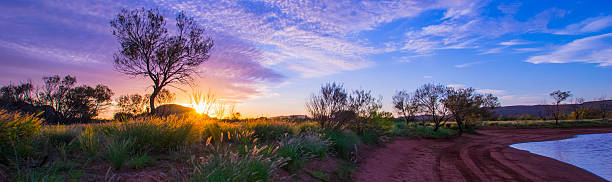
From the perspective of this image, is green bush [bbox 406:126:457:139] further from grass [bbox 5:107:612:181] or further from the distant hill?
the distant hill

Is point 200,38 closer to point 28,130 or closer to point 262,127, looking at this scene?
point 262,127

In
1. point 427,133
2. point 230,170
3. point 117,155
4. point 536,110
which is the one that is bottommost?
point 427,133

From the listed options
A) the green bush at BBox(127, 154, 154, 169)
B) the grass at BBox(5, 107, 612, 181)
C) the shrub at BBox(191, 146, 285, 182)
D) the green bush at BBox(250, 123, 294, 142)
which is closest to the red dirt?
the grass at BBox(5, 107, 612, 181)

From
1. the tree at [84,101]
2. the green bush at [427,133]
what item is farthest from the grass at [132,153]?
the tree at [84,101]

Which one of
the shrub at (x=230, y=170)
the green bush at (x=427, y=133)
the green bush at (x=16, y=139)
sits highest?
the green bush at (x=16, y=139)

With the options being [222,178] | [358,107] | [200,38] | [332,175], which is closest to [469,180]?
[332,175]

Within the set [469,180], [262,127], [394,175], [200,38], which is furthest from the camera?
[200,38]

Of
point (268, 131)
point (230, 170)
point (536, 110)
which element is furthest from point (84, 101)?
point (536, 110)

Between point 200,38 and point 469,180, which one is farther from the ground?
point 200,38

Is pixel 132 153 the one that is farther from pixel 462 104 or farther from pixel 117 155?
pixel 462 104

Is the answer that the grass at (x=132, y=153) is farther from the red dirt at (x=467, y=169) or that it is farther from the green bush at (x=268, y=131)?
the red dirt at (x=467, y=169)

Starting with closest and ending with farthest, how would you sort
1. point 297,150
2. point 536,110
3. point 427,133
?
point 297,150
point 427,133
point 536,110

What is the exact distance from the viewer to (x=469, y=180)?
27.1 feet

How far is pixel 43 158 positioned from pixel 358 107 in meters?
15.7
